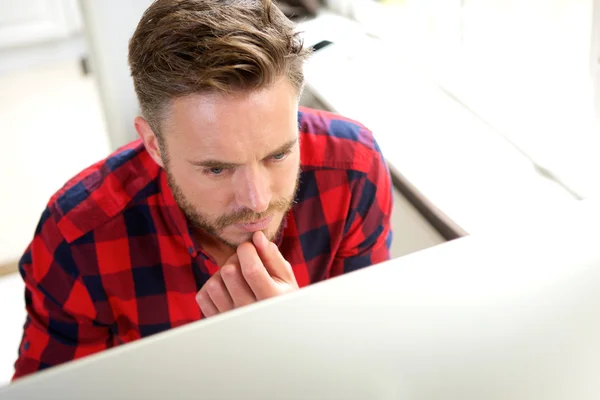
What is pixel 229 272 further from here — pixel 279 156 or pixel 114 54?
pixel 114 54

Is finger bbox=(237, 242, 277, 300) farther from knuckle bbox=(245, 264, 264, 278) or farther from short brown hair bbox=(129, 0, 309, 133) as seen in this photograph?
short brown hair bbox=(129, 0, 309, 133)

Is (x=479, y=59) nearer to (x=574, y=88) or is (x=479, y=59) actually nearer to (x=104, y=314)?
(x=574, y=88)

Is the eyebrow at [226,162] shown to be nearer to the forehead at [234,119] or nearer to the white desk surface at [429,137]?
the forehead at [234,119]

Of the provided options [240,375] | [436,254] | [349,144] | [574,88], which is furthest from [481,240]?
[574,88]

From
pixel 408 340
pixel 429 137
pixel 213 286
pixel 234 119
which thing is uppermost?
pixel 408 340

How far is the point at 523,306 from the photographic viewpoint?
1.02 feet

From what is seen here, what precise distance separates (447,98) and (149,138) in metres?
0.83

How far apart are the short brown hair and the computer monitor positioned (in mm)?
533

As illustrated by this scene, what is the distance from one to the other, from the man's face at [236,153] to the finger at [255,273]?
4.9 inches

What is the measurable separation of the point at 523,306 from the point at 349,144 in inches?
33.2

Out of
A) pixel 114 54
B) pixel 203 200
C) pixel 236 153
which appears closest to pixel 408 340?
pixel 236 153

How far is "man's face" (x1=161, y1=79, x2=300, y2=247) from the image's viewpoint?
816mm

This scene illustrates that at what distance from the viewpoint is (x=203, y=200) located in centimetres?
93

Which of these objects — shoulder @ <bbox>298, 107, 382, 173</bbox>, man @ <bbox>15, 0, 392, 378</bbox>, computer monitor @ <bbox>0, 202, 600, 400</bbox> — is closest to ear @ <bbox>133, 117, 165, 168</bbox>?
man @ <bbox>15, 0, 392, 378</bbox>
